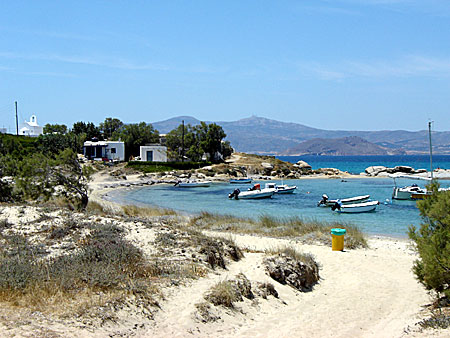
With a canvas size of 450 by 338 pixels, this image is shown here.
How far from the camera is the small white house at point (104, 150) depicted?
231 feet

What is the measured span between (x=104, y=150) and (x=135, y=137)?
802cm

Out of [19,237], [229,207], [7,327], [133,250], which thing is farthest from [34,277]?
[229,207]

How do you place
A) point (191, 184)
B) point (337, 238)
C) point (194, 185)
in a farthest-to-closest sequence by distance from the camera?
point (194, 185)
point (191, 184)
point (337, 238)

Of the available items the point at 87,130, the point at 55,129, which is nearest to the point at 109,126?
the point at 87,130

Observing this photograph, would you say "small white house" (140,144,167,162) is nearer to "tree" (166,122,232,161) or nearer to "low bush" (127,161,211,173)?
"low bush" (127,161,211,173)

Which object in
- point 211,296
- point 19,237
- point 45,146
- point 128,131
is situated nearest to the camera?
point 211,296

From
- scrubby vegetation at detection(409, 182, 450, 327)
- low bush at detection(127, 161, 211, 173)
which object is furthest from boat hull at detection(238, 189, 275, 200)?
scrubby vegetation at detection(409, 182, 450, 327)

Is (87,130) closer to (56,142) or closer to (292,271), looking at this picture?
(56,142)

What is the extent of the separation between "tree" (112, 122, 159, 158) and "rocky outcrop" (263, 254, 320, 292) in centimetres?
6682

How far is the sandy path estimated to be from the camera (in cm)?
772

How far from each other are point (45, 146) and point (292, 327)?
206 feet

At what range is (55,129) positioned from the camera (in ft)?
240

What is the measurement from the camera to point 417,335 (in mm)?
6824

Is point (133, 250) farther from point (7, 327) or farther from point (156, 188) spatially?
point (156, 188)
